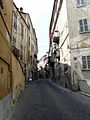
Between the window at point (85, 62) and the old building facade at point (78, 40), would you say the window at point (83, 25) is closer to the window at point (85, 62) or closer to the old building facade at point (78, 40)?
the old building facade at point (78, 40)

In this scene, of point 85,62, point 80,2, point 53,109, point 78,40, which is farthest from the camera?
point 80,2

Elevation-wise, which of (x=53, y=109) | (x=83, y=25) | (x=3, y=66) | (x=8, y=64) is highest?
(x=83, y=25)

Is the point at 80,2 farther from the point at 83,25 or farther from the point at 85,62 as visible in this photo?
the point at 85,62

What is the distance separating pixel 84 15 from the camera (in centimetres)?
1412

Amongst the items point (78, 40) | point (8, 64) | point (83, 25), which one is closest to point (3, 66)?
point (8, 64)

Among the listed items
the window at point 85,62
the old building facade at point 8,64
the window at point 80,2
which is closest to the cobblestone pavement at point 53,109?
the old building facade at point 8,64

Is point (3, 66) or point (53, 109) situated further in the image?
point (53, 109)

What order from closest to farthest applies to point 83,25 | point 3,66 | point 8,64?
1. point 3,66
2. point 8,64
3. point 83,25

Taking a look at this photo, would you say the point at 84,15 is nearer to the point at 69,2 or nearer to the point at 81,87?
the point at 69,2

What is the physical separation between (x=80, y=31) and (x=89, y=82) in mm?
5134

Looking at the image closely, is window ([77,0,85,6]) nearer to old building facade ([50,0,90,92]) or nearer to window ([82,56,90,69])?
old building facade ([50,0,90,92])

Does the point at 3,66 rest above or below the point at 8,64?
below

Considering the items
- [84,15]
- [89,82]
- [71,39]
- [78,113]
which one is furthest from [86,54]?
[78,113]

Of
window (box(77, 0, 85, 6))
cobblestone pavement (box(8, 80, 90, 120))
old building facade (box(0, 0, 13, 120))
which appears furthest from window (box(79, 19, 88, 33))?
old building facade (box(0, 0, 13, 120))
